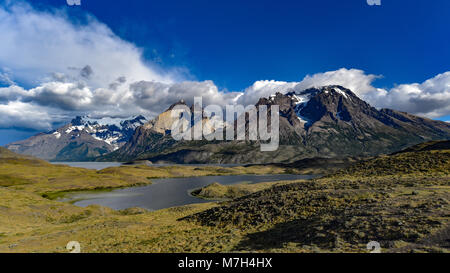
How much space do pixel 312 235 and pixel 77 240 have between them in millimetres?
30811

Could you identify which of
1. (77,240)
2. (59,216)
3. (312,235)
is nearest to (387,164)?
(312,235)

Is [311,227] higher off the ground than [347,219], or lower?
lower

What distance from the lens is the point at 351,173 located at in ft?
192

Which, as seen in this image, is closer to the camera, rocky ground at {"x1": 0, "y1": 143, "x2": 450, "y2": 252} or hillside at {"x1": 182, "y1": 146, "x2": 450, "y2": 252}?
hillside at {"x1": 182, "y1": 146, "x2": 450, "y2": 252}

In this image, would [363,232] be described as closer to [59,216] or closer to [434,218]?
[434,218]

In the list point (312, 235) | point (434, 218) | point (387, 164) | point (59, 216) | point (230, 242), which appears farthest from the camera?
point (59, 216)

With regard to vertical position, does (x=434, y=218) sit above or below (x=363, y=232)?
above

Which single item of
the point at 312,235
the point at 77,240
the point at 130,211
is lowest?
the point at 130,211

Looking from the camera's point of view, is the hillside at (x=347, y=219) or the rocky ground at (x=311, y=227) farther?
the rocky ground at (x=311, y=227)

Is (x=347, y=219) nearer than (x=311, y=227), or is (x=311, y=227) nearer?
(x=347, y=219)

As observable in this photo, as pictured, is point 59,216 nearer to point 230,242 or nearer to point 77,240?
point 77,240
